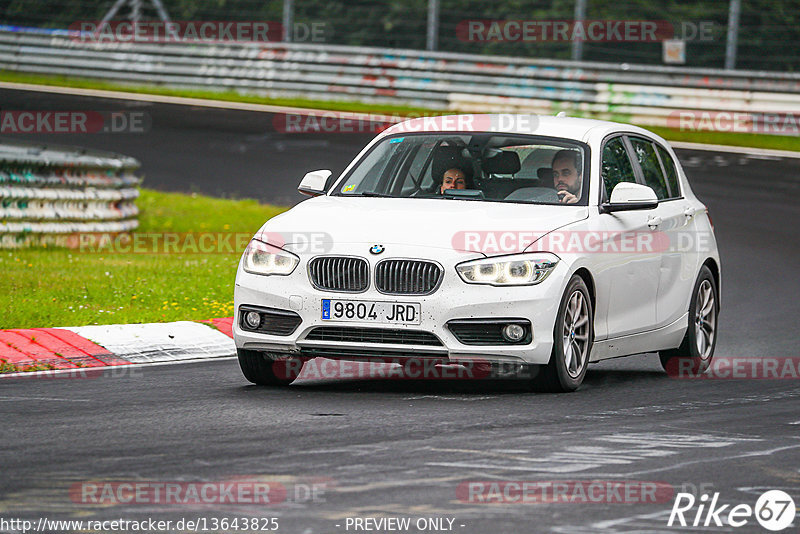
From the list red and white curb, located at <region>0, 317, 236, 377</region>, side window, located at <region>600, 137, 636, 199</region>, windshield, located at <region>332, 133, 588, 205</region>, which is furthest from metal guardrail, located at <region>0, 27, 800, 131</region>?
windshield, located at <region>332, 133, 588, 205</region>

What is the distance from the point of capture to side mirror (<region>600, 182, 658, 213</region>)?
10.0m

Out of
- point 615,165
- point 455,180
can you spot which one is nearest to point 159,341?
point 455,180

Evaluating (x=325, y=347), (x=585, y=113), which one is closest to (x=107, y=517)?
(x=325, y=347)

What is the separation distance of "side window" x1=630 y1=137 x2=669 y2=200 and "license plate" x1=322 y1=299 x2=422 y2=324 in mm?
2803

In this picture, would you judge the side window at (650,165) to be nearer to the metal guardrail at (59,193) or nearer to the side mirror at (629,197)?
the side mirror at (629,197)

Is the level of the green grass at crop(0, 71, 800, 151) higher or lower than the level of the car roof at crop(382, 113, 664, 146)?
lower

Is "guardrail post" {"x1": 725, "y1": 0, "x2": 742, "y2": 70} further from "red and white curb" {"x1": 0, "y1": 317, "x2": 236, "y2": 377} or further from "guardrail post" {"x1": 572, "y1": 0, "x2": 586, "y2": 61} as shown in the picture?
"red and white curb" {"x1": 0, "y1": 317, "x2": 236, "y2": 377}

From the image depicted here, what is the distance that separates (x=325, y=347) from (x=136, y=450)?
83.3 inches

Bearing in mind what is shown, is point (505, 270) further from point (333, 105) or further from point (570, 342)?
point (333, 105)

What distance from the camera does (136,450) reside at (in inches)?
287

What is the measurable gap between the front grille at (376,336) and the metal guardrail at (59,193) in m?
8.03

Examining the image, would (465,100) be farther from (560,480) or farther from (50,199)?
(560,480)

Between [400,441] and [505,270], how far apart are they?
5.84 feet

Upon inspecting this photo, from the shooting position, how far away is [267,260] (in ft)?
30.9
